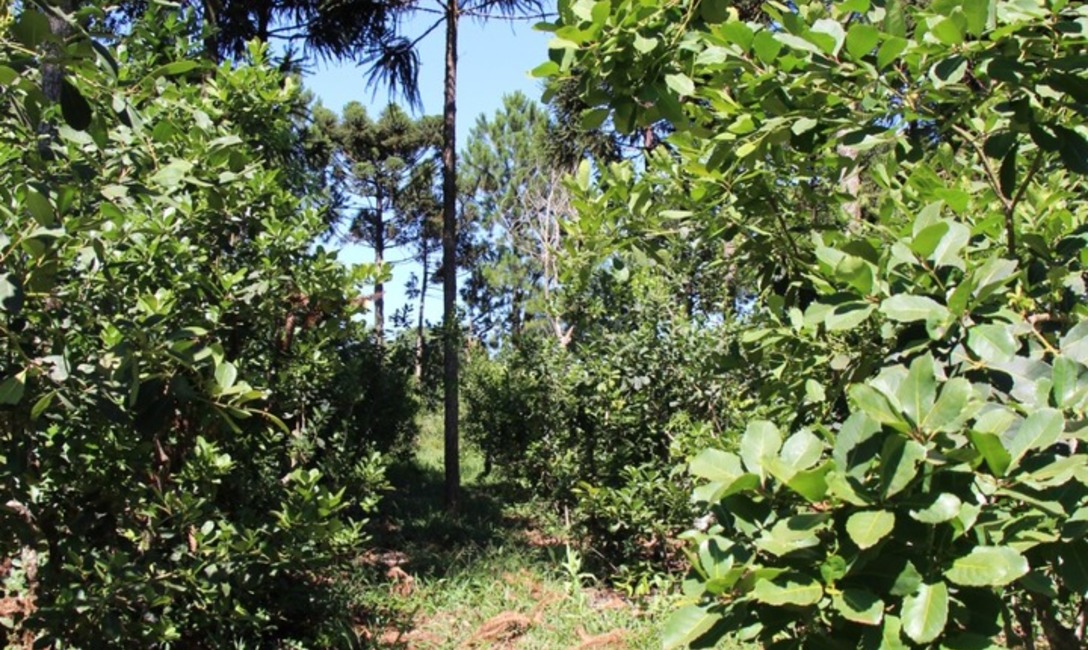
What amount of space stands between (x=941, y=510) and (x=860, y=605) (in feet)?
0.39

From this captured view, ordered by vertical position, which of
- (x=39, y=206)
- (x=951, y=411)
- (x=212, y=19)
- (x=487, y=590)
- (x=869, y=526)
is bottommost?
(x=487, y=590)

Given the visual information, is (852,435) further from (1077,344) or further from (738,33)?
(738,33)

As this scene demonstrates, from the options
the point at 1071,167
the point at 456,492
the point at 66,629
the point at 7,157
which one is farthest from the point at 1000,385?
the point at 456,492

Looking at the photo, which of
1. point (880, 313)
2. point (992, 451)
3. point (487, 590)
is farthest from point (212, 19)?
point (992, 451)

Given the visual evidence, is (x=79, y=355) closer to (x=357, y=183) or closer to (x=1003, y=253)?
(x=1003, y=253)

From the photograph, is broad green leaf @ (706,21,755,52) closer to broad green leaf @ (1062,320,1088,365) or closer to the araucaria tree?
broad green leaf @ (1062,320,1088,365)

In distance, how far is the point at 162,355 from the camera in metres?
1.63

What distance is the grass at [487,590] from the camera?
4469 millimetres

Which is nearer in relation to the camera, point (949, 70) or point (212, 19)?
point (949, 70)

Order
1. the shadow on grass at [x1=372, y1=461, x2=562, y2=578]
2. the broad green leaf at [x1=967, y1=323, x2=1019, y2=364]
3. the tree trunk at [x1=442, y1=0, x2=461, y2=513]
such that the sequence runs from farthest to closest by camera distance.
A: 1. the tree trunk at [x1=442, y1=0, x2=461, y2=513]
2. the shadow on grass at [x1=372, y1=461, x2=562, y2=578]
3. the broad green leaf at [x1=967, y1=323, x2=1019, y2=364]

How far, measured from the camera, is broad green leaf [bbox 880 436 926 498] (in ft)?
2.43

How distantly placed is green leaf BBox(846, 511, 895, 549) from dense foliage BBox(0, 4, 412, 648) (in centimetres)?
124

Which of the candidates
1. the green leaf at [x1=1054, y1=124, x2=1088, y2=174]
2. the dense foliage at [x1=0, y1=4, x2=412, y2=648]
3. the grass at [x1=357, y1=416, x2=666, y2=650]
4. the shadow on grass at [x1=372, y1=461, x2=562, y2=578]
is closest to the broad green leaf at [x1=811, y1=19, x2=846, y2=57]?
the green leaf at [x1=1054, y1=124, x2=1088, y2=174]

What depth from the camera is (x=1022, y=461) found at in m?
0.82
